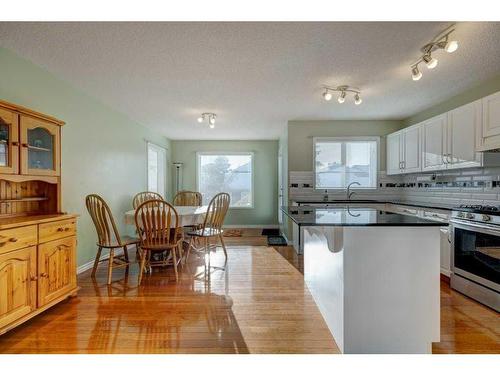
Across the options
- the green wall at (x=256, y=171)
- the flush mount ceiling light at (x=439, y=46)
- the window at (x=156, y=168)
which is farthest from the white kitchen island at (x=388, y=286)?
the green wall at (x=256, y=171)

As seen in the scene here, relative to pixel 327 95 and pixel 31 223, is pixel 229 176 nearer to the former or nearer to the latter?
pixel 327 95

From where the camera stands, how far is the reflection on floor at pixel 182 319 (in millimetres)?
1864

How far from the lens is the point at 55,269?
2.36m

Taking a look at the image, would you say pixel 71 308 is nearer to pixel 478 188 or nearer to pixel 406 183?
pixel 478 188

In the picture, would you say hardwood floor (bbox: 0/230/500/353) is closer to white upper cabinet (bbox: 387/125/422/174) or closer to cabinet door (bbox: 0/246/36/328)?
cabinet door (bbox: 0/246/36/328)

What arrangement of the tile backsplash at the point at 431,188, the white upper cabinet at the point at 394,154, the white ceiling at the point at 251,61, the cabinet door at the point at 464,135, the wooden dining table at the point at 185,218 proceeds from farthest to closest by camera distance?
the white upper cabinet at the point at 394,154 → the wooden dining table at the point at 185,218 → the tile backsplash at the point at 431,188 → the cabinet door at the point at 464,135 → the white ceiling at the point at 251,61

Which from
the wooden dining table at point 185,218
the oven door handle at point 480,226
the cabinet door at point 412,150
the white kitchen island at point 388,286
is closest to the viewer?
the white kitchen island at point 388,286

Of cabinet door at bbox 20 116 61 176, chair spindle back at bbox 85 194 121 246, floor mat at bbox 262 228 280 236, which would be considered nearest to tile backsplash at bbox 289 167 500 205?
floor mat at bbox 262 228 280 236

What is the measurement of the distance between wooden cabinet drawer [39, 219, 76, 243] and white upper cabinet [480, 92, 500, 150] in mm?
4011

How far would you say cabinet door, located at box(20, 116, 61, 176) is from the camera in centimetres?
225

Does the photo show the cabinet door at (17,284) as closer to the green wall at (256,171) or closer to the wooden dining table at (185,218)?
the wooden dining table at (185,218)

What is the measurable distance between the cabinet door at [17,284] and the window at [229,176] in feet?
16.7

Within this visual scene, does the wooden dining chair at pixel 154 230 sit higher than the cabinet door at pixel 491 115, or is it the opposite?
the cabinet door at pixel 491 115
